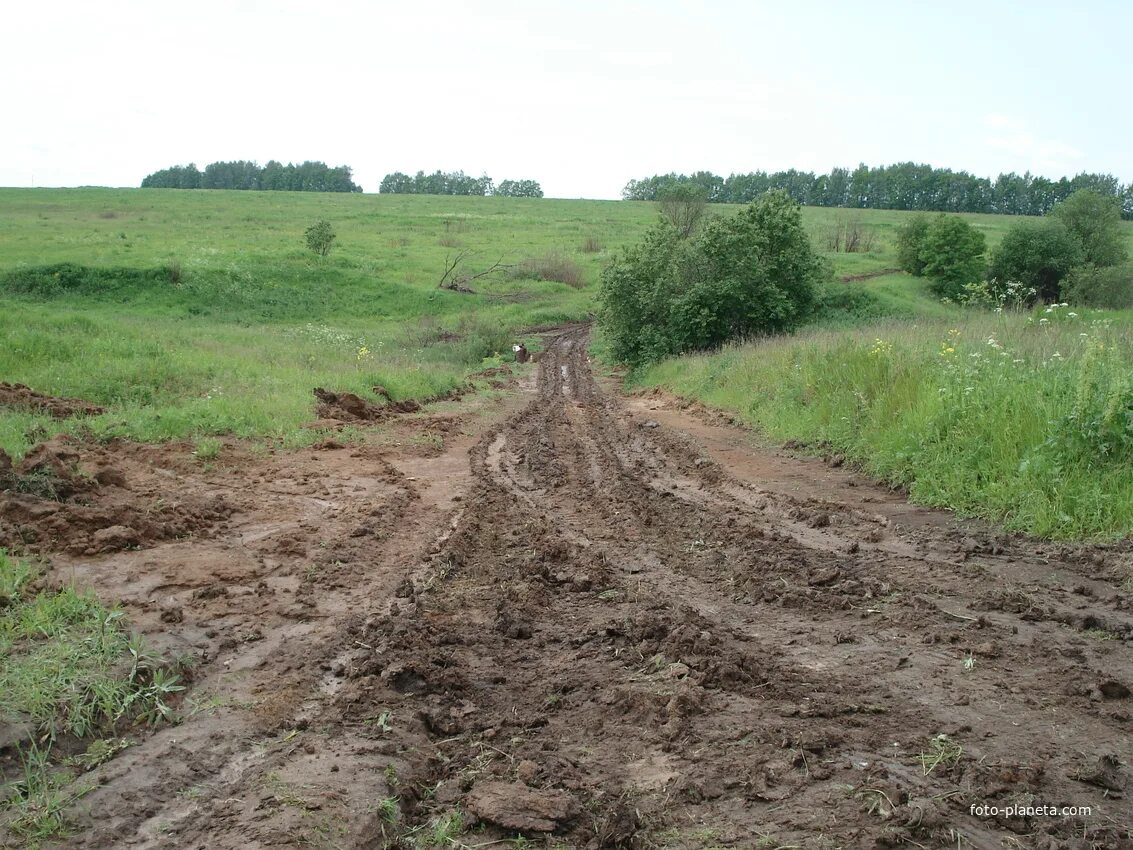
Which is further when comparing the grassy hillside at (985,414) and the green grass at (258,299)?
the green grass at (258,299)

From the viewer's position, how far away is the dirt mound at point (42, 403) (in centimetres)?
1084

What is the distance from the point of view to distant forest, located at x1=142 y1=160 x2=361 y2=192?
114250mm

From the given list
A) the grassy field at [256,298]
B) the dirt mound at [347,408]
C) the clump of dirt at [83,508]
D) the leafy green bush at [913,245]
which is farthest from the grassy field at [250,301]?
the leafy green bush at [913,245]

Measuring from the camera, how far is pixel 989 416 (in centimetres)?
798

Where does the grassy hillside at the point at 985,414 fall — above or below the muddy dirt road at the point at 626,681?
above

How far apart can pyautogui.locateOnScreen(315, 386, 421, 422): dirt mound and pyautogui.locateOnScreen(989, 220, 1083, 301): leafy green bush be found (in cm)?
3834

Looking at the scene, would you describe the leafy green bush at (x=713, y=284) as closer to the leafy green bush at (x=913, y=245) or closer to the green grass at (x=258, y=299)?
the green grass at (x=258, y=299)

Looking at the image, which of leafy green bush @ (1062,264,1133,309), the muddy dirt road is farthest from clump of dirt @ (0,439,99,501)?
leafy green bush @ (1062,264,1133,309)

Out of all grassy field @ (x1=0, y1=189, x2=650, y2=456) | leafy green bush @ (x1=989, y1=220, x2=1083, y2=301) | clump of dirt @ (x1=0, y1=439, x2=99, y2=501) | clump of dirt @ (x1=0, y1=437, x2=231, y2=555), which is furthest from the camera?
leafy green bush @ (x1=989, y1=220, x2=1083, y2=301)

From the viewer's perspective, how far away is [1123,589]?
5.10m

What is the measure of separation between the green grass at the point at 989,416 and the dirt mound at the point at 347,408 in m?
6.43

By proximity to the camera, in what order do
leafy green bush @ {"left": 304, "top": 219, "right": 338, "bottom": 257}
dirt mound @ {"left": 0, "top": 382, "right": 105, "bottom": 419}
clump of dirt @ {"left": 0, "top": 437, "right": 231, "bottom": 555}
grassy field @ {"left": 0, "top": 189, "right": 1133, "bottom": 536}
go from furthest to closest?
leafy green bush @ {"left": 304, "top": 219, "right": 338, "bottom": 257}, dirt mound @ {"left": 0, "top": 382, "right": 105, "bottom": 419}, grassy field @ {"left": 0, "top": 189, "right": 1133, "bottom": 536}, clump of dirt @ {"left": 0, "top": 437, "right": 231, "bottom": 555}

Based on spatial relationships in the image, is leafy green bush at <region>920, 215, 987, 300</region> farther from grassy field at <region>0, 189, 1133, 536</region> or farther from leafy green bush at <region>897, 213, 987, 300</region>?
grassy field at <region>0, 189, 1133, 536</region>

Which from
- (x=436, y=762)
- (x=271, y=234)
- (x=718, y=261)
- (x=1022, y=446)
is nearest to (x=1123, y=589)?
(x=1022, y=446)
